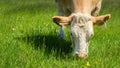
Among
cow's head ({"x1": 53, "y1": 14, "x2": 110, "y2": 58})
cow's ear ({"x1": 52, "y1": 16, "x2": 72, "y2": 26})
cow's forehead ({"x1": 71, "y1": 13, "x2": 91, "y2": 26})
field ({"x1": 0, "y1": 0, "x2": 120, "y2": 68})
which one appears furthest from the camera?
cow's ear ({"x1": 52, "y1": 16, "x2": 72, "y2": 26})

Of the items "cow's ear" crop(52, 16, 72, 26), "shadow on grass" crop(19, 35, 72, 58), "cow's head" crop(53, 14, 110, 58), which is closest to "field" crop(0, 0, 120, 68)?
"shadow on grass" crop(19, 35, 72, 58)

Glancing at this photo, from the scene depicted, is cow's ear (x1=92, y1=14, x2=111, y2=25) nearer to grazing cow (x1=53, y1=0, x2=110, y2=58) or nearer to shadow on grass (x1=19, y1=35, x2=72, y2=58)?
grazing cow (x1=53, y1=0, x2=110, y2=58)

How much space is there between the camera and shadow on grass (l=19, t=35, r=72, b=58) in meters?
7.13

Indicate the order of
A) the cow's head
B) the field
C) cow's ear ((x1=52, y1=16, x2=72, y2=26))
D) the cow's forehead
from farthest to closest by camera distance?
cow's ear ((x1=52, y1=16, x2=72, y2=26)) → the cow's forehead → the cow's head → the field

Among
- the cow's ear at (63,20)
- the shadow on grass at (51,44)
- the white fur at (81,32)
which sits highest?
the cow's ear at (63,20)

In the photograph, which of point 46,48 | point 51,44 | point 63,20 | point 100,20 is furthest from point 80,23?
point 51,44

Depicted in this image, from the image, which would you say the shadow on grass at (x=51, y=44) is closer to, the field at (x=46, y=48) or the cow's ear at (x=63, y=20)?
the field at (x=46, y=48)

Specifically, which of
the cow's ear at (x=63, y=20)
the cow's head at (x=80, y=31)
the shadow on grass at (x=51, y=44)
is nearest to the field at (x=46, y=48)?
the shadow on grass at (x=51, y=44)

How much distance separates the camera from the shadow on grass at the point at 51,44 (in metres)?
7.13

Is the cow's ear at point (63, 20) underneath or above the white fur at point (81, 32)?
above

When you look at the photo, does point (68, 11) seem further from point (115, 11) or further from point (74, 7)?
point (115, 11)

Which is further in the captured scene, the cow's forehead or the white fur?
the cow's forehead

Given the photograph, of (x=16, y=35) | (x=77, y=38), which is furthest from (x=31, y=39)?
(x=77, y=38)

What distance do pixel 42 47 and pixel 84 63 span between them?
1.38 metres
